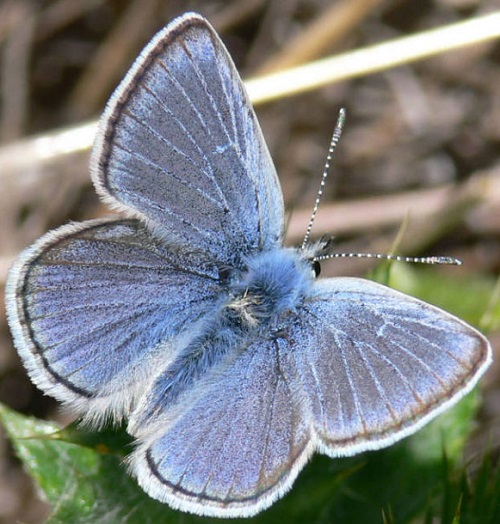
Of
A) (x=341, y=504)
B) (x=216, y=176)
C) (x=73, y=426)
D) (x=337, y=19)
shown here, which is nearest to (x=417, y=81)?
(x=337, y=19)

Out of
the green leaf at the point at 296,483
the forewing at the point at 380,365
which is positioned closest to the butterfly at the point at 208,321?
the forewing at the point at 380,365

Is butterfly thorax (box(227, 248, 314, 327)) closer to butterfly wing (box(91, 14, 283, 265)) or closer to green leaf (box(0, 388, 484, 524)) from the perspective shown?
butterfly wing (box(91, 14, 283, 265))

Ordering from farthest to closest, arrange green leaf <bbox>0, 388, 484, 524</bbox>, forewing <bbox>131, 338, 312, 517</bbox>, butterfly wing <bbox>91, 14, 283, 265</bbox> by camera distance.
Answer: butterfly wing <bbox>91, 14, 283, 265</bbox> < green leaf <bbox>0, 388, 484, 524</bbox> < forewing <bbox>131, 338, 312, 517</bbox>

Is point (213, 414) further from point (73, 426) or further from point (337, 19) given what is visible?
point (337, 19)

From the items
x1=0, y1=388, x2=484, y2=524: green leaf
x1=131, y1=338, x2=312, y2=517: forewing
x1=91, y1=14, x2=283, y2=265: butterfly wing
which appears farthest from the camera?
x1=91, y1=14, x2=283, y2=265: butterfly wing

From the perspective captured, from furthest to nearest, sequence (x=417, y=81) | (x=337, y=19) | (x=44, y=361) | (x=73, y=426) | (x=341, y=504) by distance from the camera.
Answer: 1. (x=417, y=81)
2. (x=337, y=19)
3. (x=341, y=504)
4. (x=44, y=361)
5. (x=73, y=426)

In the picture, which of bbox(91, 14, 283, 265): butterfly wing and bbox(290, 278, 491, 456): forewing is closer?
bbox(290, 278, 491, 456): forewing

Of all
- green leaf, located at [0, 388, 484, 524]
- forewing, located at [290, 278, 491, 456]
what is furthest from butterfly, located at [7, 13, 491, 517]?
green leaf, located at [0, 388, 484, 524]
